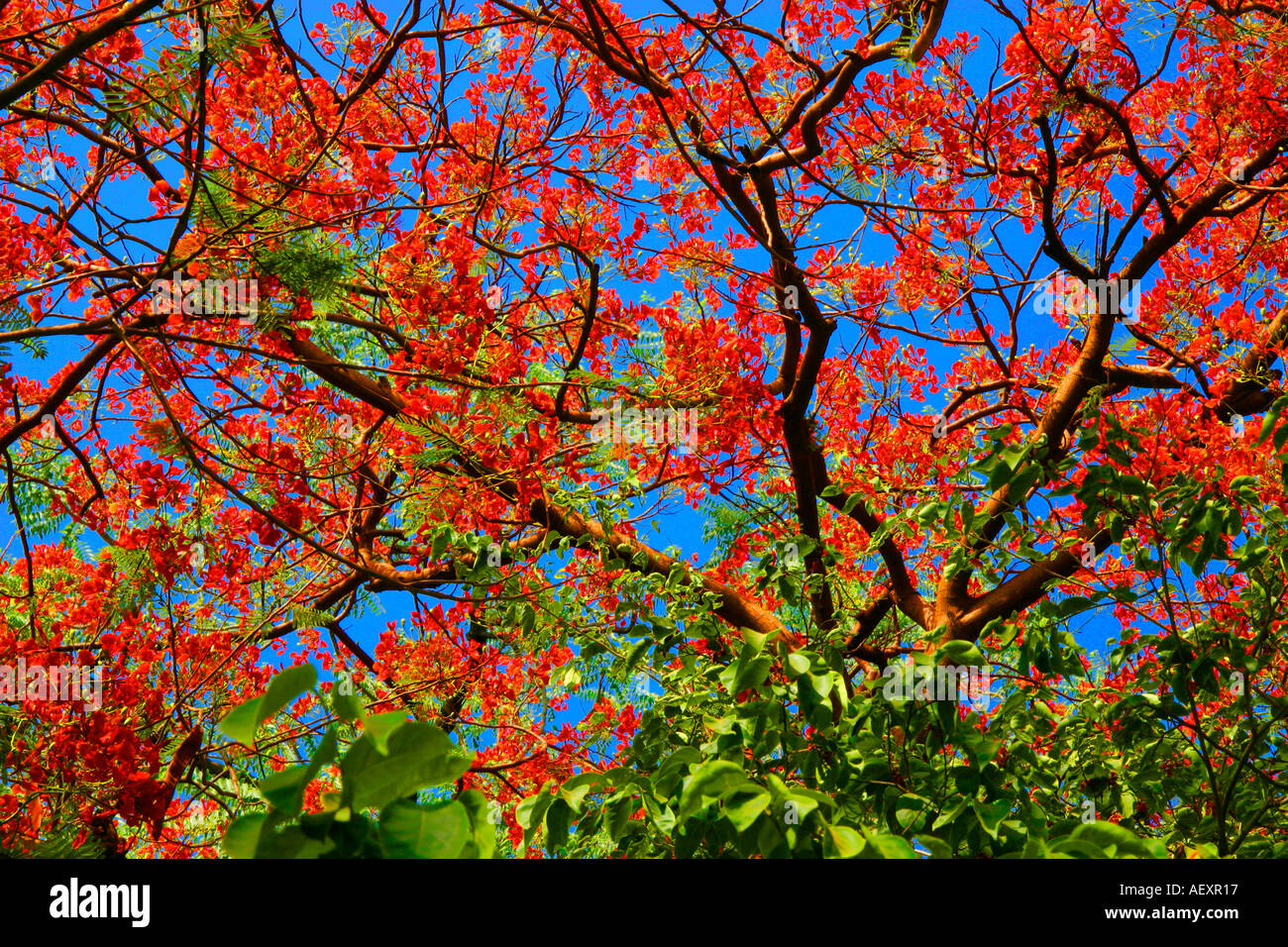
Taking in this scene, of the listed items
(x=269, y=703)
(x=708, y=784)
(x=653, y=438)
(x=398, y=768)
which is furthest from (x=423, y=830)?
(x=653, y=438)

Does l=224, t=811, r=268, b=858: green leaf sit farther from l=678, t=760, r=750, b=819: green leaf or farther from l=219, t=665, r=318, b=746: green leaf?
l=678, t=760, r=750, b=819: green leaf

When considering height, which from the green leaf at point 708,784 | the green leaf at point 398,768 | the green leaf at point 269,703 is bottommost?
the green leaf at point 708,784

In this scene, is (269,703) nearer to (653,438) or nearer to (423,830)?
(423,830)

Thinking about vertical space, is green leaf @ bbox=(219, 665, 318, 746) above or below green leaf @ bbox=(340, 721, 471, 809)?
above

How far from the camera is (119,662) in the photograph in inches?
148

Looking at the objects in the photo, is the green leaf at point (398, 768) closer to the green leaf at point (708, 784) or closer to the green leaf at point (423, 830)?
the green leaf at point (423, 830)

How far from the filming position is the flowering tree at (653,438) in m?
2.05

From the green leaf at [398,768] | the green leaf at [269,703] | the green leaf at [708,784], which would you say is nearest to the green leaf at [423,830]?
the green leaf at [398,768]

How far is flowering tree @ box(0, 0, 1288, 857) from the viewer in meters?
2.05

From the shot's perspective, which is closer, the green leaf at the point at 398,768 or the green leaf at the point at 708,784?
the green leaf at the point at 398,768

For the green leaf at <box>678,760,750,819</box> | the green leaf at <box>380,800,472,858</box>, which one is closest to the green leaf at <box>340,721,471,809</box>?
the green leaf at <box>380,800,472,858</box>

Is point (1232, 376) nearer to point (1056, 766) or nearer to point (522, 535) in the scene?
point (1056, 766)
